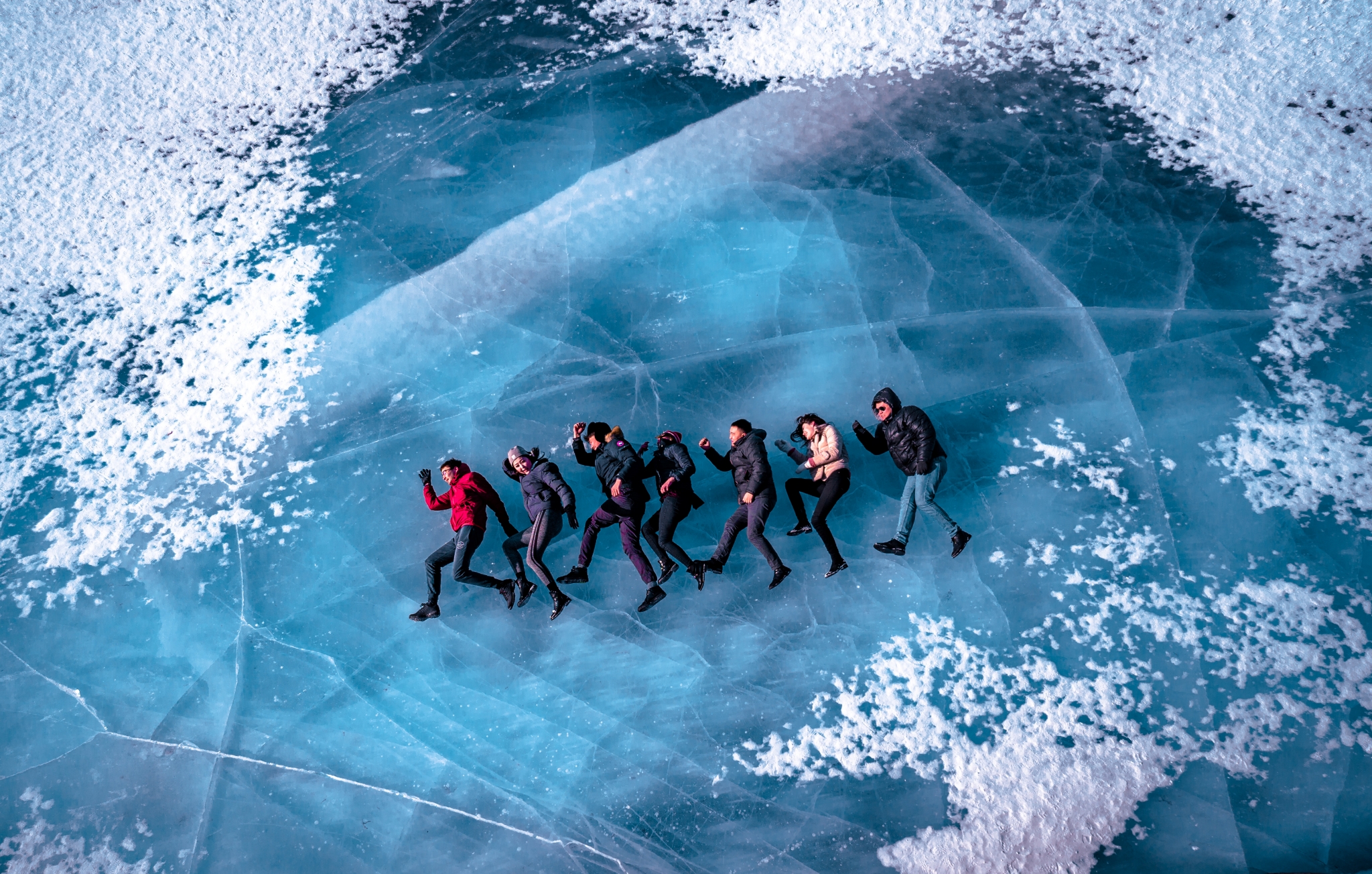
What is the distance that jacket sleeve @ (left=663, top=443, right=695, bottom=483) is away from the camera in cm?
475

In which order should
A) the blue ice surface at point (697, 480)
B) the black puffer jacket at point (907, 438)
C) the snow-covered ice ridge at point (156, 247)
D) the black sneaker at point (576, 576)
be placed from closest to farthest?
the blue ice surface at point (697, 480) → the black puffer jacket at point (907, 438) → the black sneaker at point (576, 576) → the snow-covered ice ridge at point (156, 247)

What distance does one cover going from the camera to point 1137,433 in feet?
16.7

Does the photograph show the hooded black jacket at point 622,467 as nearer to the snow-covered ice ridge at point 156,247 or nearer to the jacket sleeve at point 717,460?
the jacket sleeve at point 717,460

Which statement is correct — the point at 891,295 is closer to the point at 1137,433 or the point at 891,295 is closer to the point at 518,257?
the point at 1137,433

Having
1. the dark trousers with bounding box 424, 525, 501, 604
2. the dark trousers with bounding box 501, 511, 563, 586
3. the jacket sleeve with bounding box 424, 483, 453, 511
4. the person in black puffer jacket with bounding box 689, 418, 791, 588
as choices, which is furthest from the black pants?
the jacket sleeve with bounding box 424, 483, 453, 511

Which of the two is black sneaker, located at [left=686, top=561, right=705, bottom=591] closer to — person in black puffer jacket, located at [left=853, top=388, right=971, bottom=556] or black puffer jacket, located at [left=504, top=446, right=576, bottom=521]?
black puffer jacket, located at [left=504, top=446, right=576, bottom=521]

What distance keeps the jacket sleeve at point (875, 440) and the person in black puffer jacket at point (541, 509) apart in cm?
192

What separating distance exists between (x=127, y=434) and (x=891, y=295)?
5766mm

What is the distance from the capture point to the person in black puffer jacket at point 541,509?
482cm

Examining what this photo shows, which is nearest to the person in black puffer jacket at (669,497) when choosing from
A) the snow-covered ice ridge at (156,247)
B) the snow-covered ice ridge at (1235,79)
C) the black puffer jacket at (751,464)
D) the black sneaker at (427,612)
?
the black puffer jacket at (751,464)

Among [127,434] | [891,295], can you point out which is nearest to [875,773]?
[891,295]

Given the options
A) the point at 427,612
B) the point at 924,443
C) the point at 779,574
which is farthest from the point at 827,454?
the point at 427,612

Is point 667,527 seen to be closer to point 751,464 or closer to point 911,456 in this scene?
point 751,464

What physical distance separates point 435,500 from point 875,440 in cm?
293
